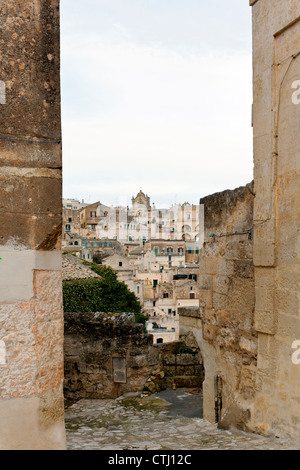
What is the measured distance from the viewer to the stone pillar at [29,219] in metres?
2.91

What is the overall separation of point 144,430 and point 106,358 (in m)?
2.95

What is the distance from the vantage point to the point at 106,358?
9055 mm

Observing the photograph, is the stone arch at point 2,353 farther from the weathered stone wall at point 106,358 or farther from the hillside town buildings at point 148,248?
the hillside town buildings at point 148,248

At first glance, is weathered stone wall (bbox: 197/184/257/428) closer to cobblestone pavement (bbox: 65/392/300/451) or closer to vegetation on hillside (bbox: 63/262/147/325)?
cobblestone pavement (bbox: 65/392/300/451)

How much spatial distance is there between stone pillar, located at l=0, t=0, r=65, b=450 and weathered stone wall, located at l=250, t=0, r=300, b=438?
2.40 m

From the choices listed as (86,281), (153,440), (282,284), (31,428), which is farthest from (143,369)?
(86,281)

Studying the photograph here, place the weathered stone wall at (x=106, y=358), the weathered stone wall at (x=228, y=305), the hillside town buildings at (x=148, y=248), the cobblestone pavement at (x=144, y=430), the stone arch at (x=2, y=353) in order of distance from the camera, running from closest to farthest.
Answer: the stone arch at (x=2, y=353) → the cobblestone pavement at (x=144, y=430) → the weathered stone wall at (x=228, y=305) → the weathered stone wall at (x=106, y=358) → the hillside town buildings at (x=148, y=248)

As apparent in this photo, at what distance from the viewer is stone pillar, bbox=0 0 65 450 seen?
291 centimetres

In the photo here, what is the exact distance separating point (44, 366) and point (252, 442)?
243 centimetres

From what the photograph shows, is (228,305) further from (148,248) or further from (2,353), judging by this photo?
(148,248)

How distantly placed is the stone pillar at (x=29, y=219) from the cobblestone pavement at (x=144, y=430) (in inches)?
79.9

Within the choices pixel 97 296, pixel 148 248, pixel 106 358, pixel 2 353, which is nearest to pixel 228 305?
pixel 2 353

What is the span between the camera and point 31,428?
297 centimetres

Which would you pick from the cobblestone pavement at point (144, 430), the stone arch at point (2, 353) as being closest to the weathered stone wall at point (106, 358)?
the cobblestone pavement at point (144, 430)
